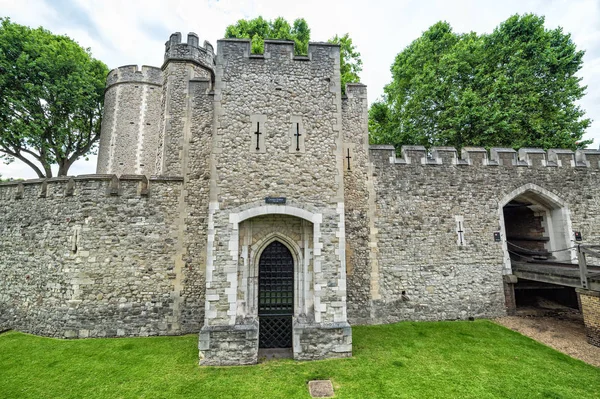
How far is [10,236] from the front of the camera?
28.8 feet

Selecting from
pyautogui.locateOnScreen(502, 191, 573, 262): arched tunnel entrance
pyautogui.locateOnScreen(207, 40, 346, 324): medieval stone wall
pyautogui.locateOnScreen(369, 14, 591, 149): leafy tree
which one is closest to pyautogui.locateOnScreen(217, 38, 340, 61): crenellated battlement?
pyautogui.locateOnScreen(207, 40, 346, 324): medieval stone wall

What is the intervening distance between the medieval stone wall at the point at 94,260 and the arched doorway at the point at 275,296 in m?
3.08

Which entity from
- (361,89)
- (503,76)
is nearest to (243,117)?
(361,89)

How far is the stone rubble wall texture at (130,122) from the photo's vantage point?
39.2ft

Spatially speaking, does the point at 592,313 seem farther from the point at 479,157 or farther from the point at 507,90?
the point at 507,90

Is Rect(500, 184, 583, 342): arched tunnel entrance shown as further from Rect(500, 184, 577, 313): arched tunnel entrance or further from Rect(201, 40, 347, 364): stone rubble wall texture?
Rect(201, 40, 347, 364): stone rubble wall texture

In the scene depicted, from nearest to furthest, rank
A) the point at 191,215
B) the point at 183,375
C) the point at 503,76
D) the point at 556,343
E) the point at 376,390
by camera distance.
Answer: the point at 376,390, the point at 183,375, the point at 556,343, the point at 191,215, the point at 503,76

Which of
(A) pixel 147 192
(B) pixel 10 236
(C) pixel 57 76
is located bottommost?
(B) pixel 10 236

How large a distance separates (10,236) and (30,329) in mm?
3218

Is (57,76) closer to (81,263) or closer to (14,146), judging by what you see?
(14,146)

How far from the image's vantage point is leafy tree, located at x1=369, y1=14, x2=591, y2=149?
1180 cm

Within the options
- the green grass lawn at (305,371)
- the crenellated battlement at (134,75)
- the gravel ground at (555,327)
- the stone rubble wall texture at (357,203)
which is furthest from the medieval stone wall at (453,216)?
the crenellated battlement at (134,75)

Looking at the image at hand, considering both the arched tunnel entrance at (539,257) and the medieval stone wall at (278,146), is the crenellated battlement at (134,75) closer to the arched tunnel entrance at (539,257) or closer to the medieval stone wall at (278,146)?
the medieval stone wall at (278,146)

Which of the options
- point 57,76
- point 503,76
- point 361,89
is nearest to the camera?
point 361,89
